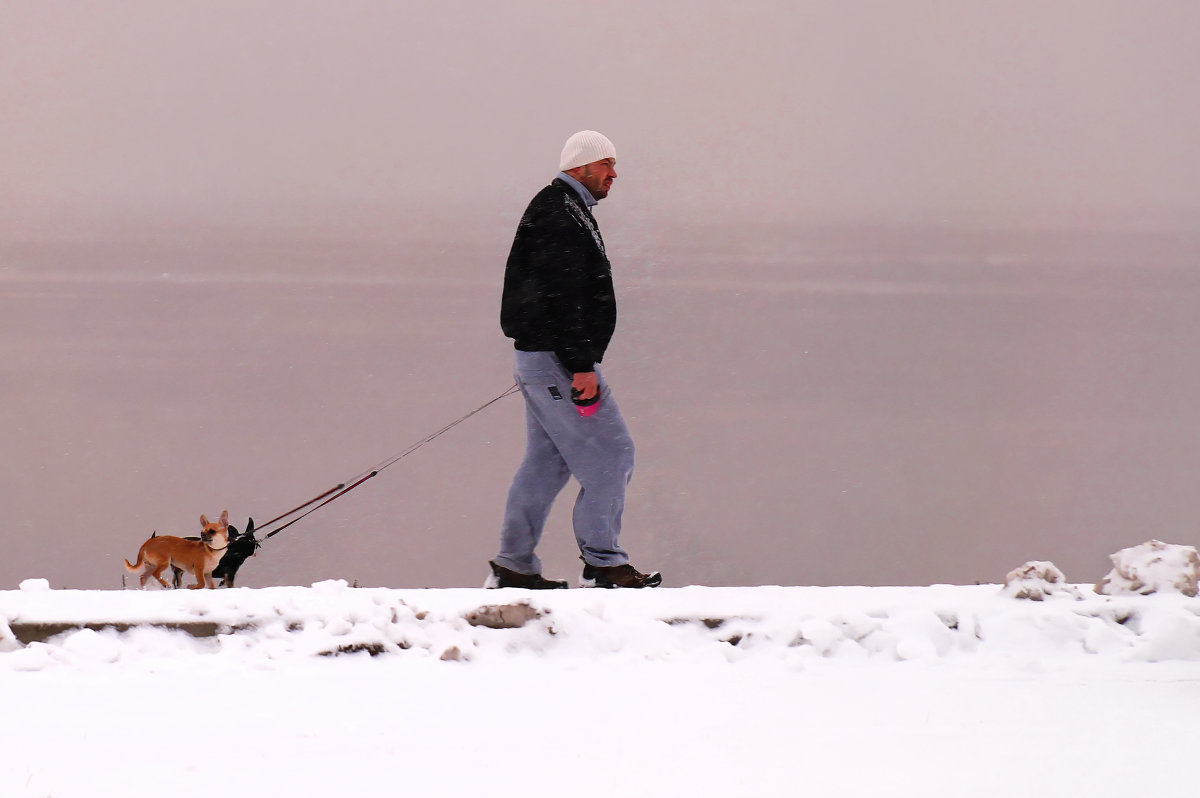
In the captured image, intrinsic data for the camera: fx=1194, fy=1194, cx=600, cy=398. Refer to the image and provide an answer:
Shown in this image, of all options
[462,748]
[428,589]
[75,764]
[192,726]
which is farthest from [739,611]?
[75,764]

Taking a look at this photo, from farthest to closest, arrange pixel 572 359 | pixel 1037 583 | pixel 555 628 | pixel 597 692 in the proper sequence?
pixel 572 359
pixel 1037 583
pixel 555 628
pixel 597 692

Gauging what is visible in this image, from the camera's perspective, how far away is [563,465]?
416 centimetres

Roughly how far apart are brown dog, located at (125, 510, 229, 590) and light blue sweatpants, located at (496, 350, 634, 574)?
1.11 meters

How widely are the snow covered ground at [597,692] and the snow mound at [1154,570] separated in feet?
0.35

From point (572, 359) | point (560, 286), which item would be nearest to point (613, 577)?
point (572, 359)

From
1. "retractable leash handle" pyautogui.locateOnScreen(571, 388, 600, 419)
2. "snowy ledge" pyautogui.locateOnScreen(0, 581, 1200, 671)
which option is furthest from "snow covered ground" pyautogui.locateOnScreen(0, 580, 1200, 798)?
"retractable leash handle" pyautogui.locateOnScreen(571, 388, 600, 419)

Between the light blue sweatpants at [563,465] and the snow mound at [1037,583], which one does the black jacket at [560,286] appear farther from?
the snow mound at [1037,583]

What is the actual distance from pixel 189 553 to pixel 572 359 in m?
1.70

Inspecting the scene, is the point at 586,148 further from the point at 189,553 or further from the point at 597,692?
the point at 189,553

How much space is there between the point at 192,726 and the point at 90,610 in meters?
0.91

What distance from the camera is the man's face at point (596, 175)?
160 inches

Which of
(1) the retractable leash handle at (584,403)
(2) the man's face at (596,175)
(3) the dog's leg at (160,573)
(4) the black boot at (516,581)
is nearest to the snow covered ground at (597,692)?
(4) the black boot at (516,581)

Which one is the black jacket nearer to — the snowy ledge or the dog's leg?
the snowy ledge

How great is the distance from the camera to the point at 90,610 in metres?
3.37
